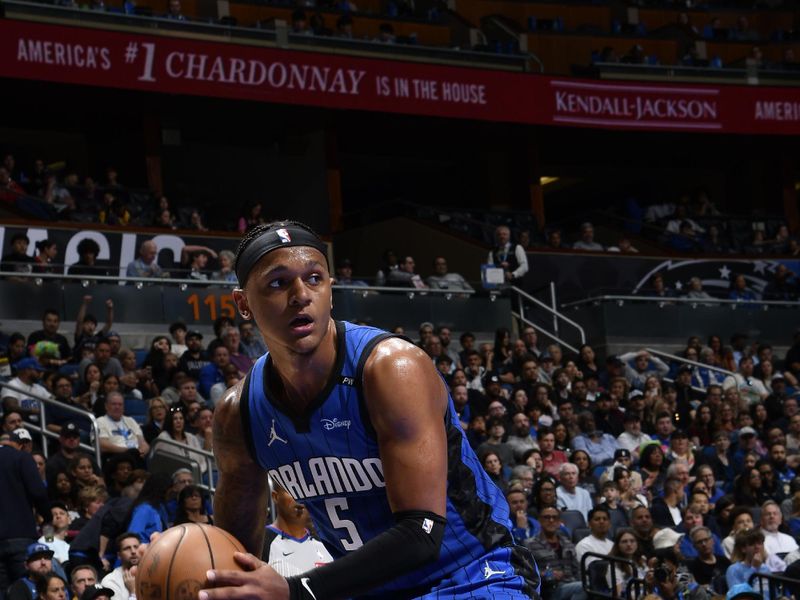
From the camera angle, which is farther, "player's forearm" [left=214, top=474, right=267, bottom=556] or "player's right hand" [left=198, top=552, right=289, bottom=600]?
"player's forearm" [left=214, top=474, right=267, bottom=556]

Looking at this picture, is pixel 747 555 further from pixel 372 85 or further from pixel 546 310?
pixel 372 85

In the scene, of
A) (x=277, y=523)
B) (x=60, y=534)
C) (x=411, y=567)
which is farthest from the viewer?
(x=60, y=534)

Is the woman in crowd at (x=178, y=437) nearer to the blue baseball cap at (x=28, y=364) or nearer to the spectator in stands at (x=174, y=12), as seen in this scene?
the blue baseball cap at (x=28, y=364)

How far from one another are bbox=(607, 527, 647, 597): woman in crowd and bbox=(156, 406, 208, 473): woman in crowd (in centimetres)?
377

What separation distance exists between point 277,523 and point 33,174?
47.6ft

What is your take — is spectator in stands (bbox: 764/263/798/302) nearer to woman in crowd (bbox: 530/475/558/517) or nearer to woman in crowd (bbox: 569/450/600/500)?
woman in crowd (bbox: 569/450/600/500)

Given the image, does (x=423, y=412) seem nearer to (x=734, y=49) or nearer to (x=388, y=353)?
(x=388, y=353)

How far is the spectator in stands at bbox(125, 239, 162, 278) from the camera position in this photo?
1806 cm

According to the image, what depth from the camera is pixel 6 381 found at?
13.7 m

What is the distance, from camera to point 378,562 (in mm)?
3812

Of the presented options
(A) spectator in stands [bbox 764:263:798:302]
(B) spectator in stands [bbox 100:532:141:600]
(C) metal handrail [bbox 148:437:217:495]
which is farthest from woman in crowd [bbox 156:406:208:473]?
(A) spectator in stands [bbox 764:263:798:302]

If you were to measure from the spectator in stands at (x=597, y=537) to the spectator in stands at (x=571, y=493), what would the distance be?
1.03 meters

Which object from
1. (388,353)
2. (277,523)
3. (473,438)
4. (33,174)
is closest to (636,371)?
(473,438)

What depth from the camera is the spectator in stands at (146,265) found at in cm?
1806
